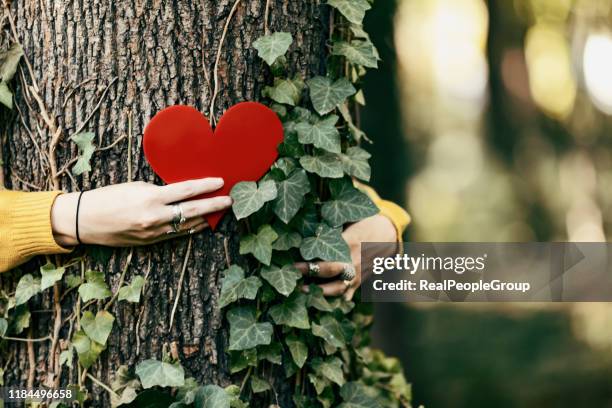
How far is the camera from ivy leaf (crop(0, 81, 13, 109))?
4.82 feet

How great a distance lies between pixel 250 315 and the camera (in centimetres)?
146

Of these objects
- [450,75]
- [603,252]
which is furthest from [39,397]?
[450,75]

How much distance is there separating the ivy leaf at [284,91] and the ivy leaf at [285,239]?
28 cm

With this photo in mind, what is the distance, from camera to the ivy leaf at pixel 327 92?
151cm

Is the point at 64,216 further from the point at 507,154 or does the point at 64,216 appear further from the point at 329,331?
the point at 507,154

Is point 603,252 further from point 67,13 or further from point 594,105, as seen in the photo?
point 67,13

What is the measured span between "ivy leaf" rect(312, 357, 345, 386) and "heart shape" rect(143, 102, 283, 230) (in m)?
0.42

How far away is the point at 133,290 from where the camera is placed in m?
1.42

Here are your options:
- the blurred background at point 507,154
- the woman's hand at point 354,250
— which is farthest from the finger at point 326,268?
the blurred background at point 507,154

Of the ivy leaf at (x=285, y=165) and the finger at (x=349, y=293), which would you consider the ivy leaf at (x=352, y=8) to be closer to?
the ivy leaf at (x=285, y=165)

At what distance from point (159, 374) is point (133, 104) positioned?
22.9 inches

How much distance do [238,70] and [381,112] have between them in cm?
338

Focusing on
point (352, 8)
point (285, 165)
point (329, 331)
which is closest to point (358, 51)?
point (352, 8)

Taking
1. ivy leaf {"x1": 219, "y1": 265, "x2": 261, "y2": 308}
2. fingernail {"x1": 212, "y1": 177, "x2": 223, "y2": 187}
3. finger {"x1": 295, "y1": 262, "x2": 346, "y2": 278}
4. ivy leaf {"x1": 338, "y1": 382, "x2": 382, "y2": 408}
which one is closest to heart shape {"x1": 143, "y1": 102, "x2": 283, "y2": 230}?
fingernail {"x1": 212, "y1": 177, "x2": 223, "y2": 187}
